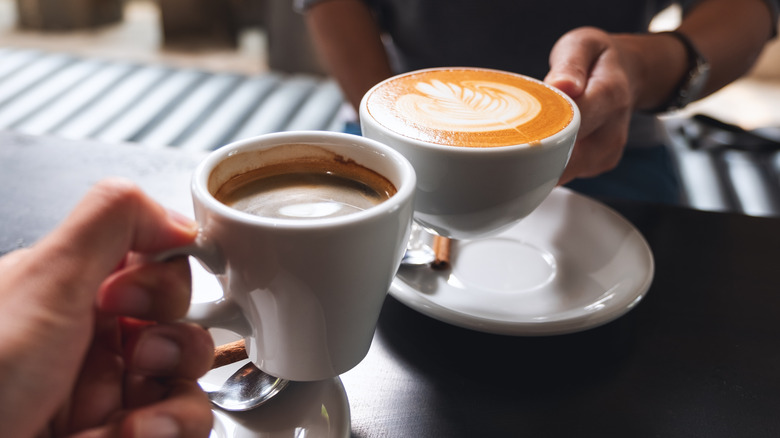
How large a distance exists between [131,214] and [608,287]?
0.50 meters

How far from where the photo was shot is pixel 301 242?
35cm

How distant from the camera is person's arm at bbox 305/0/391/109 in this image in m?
1.21

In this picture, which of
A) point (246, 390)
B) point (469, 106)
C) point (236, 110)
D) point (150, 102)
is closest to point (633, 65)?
point (469, 106)

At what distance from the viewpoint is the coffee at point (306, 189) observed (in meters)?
0.45

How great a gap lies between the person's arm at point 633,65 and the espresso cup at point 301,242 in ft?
1.10

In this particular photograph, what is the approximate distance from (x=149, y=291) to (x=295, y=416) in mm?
153

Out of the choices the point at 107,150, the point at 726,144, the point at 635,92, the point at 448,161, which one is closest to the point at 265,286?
the point at 448,161

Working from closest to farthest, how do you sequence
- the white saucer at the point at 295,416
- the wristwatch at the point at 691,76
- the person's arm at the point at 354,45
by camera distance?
the white saucer at the point at 295,416
the wristwatch at the point at 691,76
the person's arm at the point at 354,45

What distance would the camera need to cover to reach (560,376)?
54cm

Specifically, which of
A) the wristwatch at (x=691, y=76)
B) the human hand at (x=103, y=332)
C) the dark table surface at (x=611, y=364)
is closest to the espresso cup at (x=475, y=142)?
the dark table surface at (x=611, y=364)

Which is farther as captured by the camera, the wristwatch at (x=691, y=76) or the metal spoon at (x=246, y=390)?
the wristwatch at (x=691, y=76)

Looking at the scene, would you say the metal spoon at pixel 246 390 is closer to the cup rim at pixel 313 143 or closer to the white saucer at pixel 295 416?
the white saucer at pixel 295 416

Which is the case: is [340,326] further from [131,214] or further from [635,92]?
[635,92]

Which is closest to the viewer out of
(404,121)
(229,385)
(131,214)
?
(131,214)
